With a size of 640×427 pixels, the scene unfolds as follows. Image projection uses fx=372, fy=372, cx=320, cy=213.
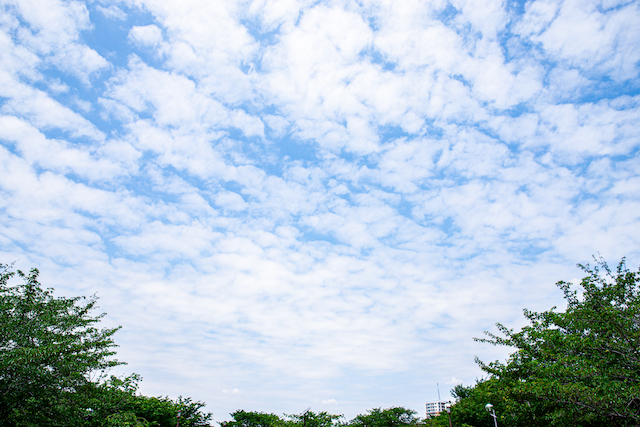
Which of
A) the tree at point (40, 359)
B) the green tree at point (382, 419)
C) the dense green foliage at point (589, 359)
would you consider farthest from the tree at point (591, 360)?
the green tree at point (382, 419)

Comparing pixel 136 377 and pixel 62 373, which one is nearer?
pixel 62 373

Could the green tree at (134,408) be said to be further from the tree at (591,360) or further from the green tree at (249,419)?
the tree at (591,360)

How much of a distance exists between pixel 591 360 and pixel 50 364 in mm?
22152

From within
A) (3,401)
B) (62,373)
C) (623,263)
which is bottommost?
Result: (3,401)

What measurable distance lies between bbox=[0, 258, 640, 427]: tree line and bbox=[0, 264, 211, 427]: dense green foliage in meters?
0.04

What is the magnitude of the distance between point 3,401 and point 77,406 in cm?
331

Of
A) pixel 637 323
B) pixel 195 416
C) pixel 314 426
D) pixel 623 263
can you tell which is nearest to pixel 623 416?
pixel 637 323

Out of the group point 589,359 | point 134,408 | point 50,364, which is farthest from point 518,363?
point 134,408

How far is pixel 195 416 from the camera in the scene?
43.2m

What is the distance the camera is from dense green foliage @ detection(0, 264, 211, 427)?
14898 mm

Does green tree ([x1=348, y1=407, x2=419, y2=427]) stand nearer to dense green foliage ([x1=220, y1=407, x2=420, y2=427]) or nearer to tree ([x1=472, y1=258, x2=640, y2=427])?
dense green foliage ([x1=220, y1=407, x2=420, y2=427])

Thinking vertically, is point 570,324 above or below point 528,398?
above

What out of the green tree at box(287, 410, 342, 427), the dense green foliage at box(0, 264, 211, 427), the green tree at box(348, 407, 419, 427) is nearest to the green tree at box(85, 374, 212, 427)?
the dense green foliage at box(0, 264, 211, 427)

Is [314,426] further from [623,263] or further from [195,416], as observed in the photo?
[623,263]
